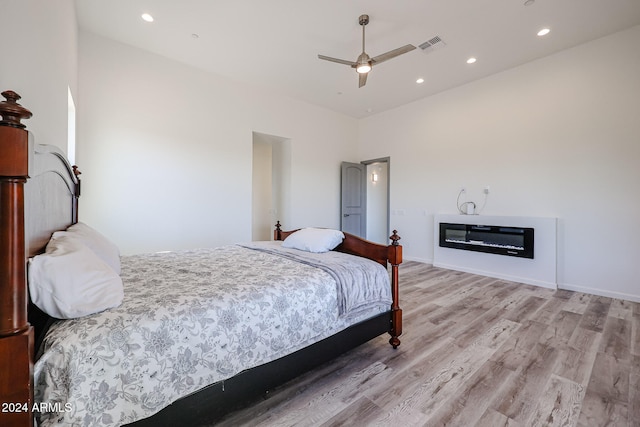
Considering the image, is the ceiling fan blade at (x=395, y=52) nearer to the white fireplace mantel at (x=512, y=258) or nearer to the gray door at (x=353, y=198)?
the white fireplace mantel at (x=512, y=258)

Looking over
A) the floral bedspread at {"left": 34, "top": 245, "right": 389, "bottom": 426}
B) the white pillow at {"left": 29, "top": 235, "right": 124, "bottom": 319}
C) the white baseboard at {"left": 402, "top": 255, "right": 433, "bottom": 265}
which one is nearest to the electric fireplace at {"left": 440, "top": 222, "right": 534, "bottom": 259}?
the white baseboard at {"left": 402, "top": 255, "right": 433, "bottom": 265}

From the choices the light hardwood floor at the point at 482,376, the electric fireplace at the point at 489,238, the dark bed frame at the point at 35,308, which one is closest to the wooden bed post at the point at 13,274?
the dark bed frame at the point at 35,308

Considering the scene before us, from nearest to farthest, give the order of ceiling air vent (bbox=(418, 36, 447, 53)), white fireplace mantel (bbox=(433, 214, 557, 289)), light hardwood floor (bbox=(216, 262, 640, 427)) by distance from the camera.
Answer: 1. light hardwood floor (bbox=(216, 262, 640, 427))
2. ceiling air vent (bbox=(418, 36, 447, 53))
3. white fireplace mantel (bbox=(433, 214, 557, 289))

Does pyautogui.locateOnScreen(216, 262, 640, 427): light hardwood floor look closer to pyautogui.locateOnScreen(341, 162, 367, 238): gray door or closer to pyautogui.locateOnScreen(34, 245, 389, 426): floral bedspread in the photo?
pyautogui.locateOnScreen(34, 245, 389, 426): floral bedspread

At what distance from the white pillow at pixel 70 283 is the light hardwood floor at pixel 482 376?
94 cm

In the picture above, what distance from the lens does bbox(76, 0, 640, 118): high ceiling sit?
2.86 m

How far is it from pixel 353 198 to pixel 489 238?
9.84 ft

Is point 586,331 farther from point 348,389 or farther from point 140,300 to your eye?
point 140,300

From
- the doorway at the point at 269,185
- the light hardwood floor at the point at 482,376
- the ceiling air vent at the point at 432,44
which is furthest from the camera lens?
the doorway at the point at 269,185

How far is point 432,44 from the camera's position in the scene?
3.47 m

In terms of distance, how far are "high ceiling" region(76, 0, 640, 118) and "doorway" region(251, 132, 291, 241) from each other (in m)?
1.65

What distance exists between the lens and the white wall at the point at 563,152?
3.25 m

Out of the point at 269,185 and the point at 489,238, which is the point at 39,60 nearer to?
the point at 269,185

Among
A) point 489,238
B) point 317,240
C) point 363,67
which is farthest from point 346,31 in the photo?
point 489,238
